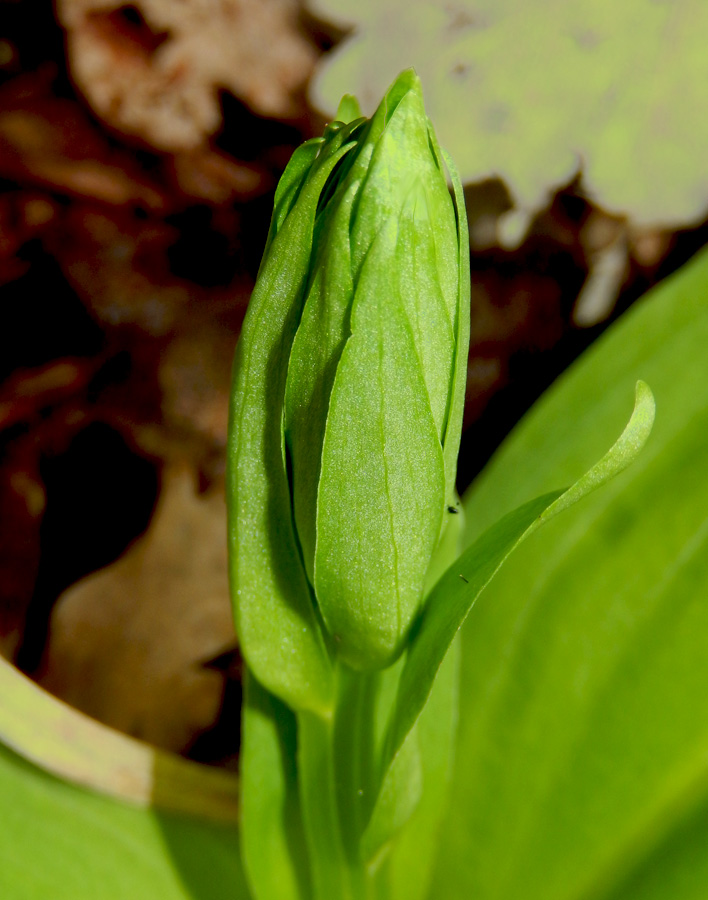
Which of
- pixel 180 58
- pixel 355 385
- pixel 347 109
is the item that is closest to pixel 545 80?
pixel 180 58

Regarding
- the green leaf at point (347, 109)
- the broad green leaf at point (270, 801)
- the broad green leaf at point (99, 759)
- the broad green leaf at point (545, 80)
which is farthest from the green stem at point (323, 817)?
the broad green leaf at point (545, 80)

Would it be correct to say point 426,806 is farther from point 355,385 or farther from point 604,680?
point 355,385

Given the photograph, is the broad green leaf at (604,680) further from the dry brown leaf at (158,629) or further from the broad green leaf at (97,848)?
the dry brown leaf at (158,629)

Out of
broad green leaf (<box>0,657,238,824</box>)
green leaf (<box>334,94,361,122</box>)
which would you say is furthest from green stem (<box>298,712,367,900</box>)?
green leaf (<box>334,94,361,122</box>)

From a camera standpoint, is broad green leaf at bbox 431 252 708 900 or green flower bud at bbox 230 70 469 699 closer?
green flower bud at bbox 230 70 469 699

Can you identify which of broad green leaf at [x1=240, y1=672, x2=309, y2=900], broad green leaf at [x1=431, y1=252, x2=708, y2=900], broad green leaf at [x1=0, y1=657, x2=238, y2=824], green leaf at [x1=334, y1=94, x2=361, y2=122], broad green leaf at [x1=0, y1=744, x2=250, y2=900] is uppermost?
green leaf at [x1=334, y1=94, x2=361, y2=122]

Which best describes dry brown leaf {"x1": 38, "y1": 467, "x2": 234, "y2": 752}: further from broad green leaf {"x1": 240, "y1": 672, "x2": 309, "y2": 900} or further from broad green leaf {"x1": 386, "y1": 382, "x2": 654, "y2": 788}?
broad green leaf {"x1": 386, "y1": 382, "x2": 654, "y2": 788}
